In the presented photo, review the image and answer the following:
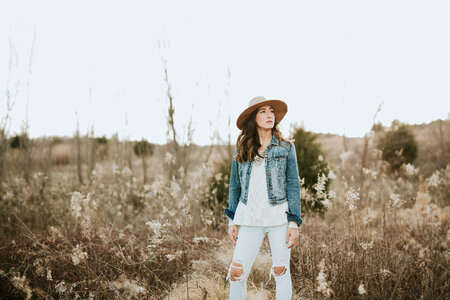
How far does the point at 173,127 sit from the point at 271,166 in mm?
3283

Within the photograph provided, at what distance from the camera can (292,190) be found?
2.38 metres

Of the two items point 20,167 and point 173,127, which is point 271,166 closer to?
point 173,127

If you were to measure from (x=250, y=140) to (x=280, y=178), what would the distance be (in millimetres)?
375

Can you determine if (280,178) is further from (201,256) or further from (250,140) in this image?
(201,256)

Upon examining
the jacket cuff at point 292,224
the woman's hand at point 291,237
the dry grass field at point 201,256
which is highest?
the jacket cuff at point 292,224

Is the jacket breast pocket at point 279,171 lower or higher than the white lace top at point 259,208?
higher

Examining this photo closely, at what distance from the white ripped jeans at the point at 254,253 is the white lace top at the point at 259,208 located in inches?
2.2

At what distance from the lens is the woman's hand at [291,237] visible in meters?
2.27

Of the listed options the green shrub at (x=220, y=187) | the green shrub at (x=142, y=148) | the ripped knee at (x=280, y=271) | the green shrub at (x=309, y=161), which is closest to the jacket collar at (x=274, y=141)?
the ripped knee at (x=280, y=271)

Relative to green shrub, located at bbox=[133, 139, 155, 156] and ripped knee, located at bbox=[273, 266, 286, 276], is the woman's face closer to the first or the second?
ripped knee, located at bbox=[273, 266, 286, 276]

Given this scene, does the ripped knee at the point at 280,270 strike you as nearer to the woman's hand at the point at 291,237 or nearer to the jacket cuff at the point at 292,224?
the woman's hand at the point at 291,237

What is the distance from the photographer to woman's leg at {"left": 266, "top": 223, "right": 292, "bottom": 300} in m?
2.24

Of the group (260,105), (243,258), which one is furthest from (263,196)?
(260,105)

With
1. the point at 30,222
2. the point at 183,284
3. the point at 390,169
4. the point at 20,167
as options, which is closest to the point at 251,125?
the point at 183,284
